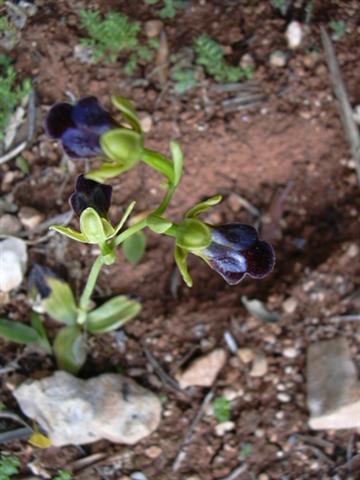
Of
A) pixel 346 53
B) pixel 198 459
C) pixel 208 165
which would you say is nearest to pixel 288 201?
pixel 208 165

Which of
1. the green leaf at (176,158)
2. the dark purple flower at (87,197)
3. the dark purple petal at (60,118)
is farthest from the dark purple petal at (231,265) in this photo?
the dark purple petal at (60,118)

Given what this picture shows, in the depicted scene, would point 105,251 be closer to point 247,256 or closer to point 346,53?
point 247,256

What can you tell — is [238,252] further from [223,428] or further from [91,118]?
[223,428]

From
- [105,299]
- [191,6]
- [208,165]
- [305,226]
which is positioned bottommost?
[305,226]

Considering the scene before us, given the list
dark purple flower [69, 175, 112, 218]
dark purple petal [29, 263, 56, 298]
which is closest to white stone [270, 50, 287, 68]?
dark purple flower [69, 175, 112, 218]

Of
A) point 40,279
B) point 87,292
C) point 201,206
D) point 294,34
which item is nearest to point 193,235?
point 201,206

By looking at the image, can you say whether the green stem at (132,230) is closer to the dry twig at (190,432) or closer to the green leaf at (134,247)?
the green leaf at (134,247)
